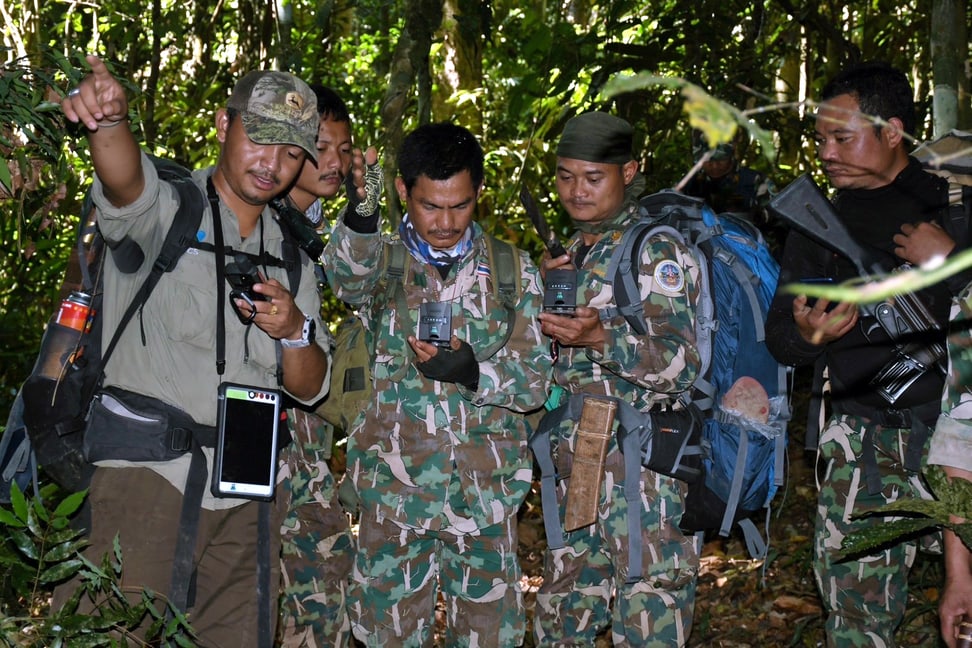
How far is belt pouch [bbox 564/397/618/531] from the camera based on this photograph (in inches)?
148

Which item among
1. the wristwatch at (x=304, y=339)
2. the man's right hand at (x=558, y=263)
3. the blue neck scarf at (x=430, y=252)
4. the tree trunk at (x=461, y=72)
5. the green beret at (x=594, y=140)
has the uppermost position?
the tree trunk at (x=461, y=72)

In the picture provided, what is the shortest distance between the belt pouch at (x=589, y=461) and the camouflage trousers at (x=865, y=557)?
2.86ft

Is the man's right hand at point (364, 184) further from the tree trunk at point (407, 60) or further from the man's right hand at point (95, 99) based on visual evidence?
the tree trunk at point (407, 60)

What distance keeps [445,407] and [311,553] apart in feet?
3.33

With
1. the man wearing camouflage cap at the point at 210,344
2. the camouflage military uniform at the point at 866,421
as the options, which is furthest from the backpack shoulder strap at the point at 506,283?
the camouflage military uniform at the point at 866,421

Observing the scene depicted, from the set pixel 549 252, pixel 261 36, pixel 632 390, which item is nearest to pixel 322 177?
pixel 549 252

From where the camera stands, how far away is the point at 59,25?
7105 millimetres

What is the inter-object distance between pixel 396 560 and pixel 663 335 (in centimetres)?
132

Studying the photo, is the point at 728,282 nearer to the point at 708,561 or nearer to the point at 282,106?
the point at 282,106

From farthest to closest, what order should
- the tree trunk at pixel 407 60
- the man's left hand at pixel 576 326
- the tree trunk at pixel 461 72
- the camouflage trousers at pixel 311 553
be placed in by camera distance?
the tree trunk at pixel 461 72
the tree trunk at pixel 407 60
the camouflage trousers at pixel 311 553
the man's left hand at pixel 576 326

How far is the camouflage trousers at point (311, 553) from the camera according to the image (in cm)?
428

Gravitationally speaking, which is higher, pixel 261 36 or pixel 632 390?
pixel 261 36

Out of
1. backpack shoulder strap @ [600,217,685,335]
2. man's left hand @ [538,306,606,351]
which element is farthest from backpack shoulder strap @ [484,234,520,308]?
backpack shoulder strap @ [600,217,685,335]

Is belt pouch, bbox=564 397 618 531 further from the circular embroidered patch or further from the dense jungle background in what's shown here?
the dense jungle background
